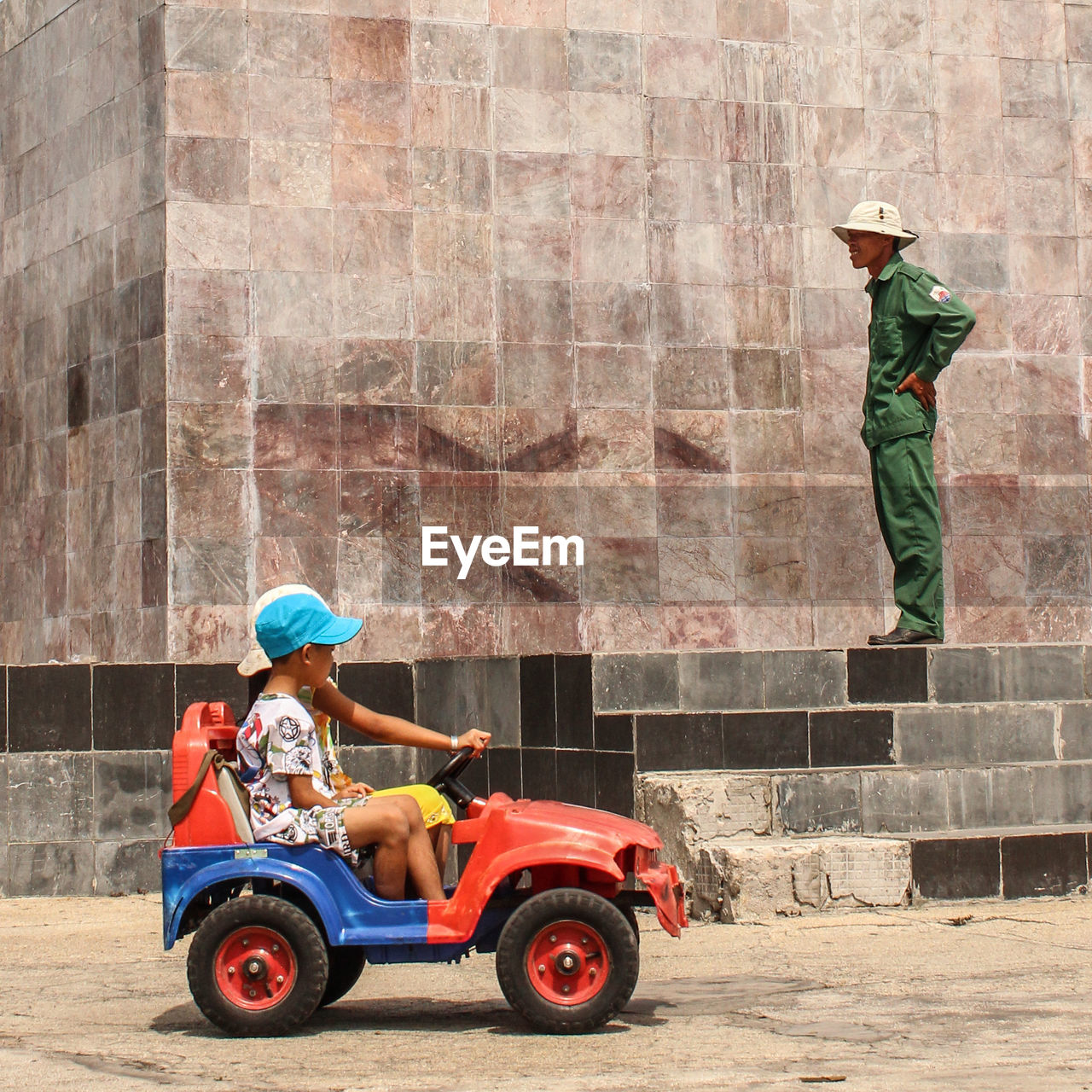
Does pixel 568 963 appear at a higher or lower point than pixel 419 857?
lower

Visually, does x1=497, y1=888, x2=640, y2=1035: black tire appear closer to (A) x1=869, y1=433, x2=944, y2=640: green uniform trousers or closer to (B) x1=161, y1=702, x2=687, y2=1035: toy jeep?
(B) x1=161, y1=702, x2=687, y2=1035: toy jeep

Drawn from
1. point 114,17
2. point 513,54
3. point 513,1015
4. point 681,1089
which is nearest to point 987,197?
point 513,54

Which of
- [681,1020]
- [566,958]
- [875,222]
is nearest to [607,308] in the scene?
[875,222]

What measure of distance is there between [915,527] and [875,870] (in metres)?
2.57

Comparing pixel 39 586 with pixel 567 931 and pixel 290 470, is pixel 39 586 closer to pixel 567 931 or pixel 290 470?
pixel 290 470

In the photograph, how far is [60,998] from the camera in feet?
22.7

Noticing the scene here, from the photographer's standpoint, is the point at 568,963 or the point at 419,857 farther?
the point at 419,857

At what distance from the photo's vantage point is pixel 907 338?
34.9ft

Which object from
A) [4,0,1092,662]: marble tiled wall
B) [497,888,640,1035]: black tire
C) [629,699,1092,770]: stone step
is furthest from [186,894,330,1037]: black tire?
[4,0,1092,662]: marble tiled wall

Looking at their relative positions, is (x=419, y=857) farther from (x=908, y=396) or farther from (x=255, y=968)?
(x=908, y=396)

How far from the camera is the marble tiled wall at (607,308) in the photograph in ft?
41.9

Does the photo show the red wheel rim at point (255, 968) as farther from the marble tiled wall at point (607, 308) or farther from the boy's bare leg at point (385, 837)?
the marble tiled wall at point (607, 308)

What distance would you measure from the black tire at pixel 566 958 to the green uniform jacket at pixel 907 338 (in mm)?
5483
